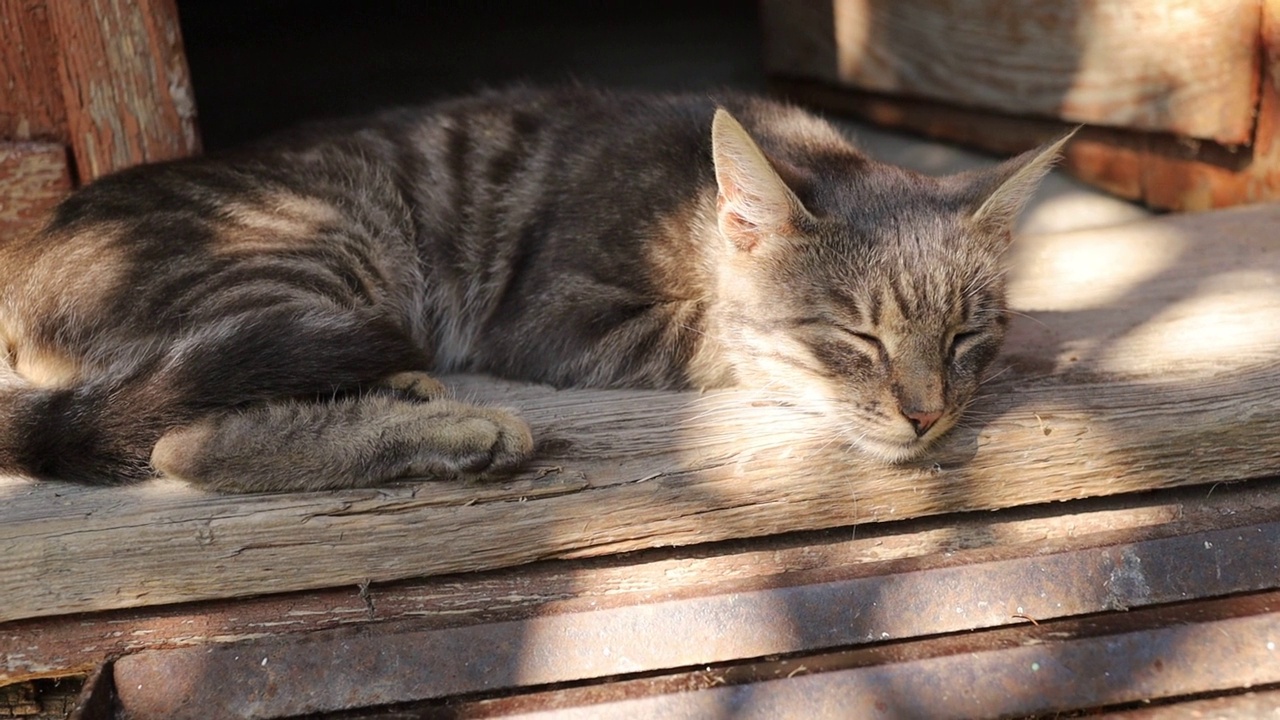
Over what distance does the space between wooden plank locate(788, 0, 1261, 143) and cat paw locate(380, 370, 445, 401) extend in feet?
9.69

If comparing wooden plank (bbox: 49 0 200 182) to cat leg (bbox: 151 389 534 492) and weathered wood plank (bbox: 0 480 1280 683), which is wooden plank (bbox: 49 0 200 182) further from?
weathered wood plank (bbox: 0 480 1280 683)

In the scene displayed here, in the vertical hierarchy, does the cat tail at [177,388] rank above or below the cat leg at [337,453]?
above

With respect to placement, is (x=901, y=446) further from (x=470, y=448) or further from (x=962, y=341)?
(x=470, y=448)

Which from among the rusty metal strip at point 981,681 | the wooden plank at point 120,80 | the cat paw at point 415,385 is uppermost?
the wooden plank at point 120,80

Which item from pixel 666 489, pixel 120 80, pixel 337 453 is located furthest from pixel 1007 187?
pixel 120 80

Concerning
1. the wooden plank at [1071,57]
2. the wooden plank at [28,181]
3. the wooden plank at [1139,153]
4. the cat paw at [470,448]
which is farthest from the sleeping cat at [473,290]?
the wooden plank at [1071,57]

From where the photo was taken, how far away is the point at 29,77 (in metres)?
3.38

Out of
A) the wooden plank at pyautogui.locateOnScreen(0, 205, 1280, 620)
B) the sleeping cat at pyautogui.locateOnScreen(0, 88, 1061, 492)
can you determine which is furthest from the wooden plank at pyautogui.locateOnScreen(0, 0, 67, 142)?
the wooden plank at pyautogui.locateOnScreen(0, 205, 1280, 620)

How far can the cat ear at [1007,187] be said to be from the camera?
2.62 metres

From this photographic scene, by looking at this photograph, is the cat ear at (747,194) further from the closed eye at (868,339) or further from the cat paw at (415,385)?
the cat paw at (415,385)

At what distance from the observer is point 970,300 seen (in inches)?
102

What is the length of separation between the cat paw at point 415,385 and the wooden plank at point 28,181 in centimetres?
140

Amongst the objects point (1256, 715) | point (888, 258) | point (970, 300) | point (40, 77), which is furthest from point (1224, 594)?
point (40, 77)

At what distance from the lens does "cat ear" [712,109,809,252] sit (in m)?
2.55
